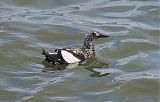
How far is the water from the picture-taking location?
39.9 ft

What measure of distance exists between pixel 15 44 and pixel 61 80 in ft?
8.65

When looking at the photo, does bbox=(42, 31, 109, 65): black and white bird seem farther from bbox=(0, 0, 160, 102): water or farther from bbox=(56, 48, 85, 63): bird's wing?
bbox=(0, 0, 160, 102): water

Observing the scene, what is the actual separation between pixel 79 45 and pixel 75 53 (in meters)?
1.32

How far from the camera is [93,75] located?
43.4 ft

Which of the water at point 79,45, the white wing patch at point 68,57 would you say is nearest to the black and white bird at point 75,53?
the white wing patch at point 68,57

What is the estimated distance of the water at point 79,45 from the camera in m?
12.2

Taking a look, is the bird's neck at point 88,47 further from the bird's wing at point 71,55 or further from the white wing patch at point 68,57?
the white wing patch at point 68,57

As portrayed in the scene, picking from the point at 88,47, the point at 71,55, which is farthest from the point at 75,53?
the point at 88,47

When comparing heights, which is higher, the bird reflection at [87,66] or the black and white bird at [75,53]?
the black and white bird at [75,53]

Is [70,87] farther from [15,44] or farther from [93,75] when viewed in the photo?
[15,44]

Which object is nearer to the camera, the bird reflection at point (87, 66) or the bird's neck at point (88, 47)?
the bird reflection at point (87, 66)

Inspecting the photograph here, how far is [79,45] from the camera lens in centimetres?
1555

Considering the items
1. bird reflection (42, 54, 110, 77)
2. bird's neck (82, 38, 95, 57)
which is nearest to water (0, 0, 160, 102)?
bird reflection (42, 54, 110, 77)

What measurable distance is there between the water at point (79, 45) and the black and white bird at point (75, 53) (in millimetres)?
202
